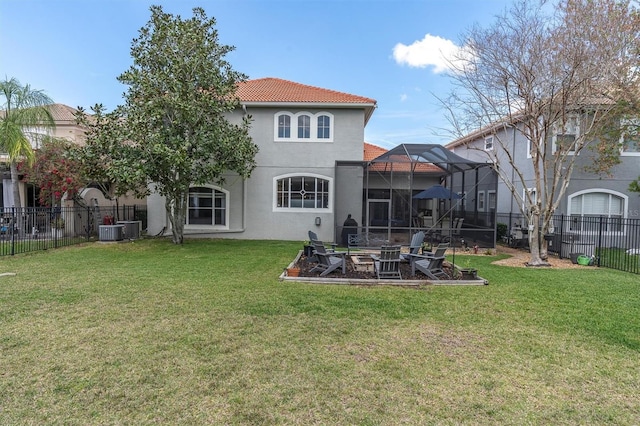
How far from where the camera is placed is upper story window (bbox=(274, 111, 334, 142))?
15914 mm

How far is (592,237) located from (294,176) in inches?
488

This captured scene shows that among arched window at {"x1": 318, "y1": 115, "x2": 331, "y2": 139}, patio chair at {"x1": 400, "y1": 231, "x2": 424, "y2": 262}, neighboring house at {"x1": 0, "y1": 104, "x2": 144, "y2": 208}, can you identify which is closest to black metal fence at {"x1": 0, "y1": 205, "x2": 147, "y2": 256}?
neighboring house at {"x1": 0, "y1": 104, "x2": 144, "y2": 208}

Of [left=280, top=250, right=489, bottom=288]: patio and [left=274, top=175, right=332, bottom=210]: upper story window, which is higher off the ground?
[left=274, top=175, right=332, bottom=210]: upper story window

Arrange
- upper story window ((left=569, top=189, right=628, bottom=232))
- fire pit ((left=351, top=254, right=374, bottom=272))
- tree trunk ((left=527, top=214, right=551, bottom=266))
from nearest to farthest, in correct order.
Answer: fire pit ((left=351, top=254, right=374, bottom=272)), tree trunk ((left=527, top=214, right=551, bottom=266)), upper story window ((left=569, top=189, right=628, bottom=232))

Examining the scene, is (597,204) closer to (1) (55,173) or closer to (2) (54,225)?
(2) (54,225)

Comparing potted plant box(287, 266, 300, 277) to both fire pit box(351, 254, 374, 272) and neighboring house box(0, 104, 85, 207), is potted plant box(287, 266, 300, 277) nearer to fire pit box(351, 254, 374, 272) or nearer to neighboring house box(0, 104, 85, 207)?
fire pit box(351, 254, 374, 272)

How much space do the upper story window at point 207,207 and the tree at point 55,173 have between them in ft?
14.2

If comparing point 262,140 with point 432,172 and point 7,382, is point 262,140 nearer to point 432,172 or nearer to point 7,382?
point 432,172

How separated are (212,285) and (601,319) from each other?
280 inches

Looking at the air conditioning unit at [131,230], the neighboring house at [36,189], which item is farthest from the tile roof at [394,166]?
the neighboring house at [36,189]

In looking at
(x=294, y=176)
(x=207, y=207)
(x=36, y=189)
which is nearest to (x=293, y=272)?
(x=294, y=176)

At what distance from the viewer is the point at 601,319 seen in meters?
5.69

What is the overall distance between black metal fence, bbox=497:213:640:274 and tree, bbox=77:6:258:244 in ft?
40.4

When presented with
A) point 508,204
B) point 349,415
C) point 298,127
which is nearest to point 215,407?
point 349,415
